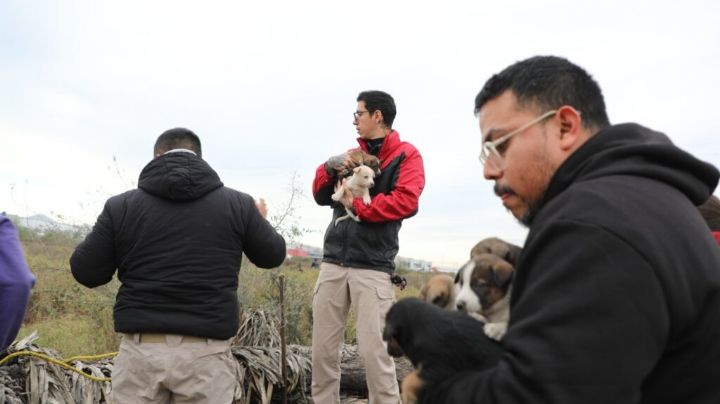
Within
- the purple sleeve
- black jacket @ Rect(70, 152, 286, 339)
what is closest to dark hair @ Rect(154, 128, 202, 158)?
black jacket @ Rect(70, 152, 286, 339)

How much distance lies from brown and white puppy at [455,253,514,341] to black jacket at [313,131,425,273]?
11.3ft

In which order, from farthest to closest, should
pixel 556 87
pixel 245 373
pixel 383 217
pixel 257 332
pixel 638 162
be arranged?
pixel 257 332
pixel 245 373
pixel 383 217
pixel 556 87
pixel 638 162

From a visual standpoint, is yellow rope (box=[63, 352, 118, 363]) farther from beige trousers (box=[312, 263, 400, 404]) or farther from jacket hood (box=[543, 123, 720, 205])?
jacket hood (box=[543, 123, 720, 205])

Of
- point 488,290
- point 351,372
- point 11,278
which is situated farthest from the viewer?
point 351,372

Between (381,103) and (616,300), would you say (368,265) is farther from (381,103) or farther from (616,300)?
(616,300)

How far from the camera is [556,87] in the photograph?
188cm

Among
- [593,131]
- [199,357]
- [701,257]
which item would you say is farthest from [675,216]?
[199,357]

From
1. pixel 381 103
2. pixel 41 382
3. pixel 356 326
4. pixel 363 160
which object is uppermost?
pixel 381 103

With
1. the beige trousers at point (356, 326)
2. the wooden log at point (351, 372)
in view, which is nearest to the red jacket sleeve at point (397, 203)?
the beige trousers at point (356, 326)

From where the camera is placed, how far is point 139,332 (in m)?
4.38

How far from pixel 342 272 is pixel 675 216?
464 centimetres

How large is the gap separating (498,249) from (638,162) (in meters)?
0.95

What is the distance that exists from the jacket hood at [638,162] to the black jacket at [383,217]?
161 inches

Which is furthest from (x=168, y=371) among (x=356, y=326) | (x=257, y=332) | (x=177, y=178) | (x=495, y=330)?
(x=257, y=332)
